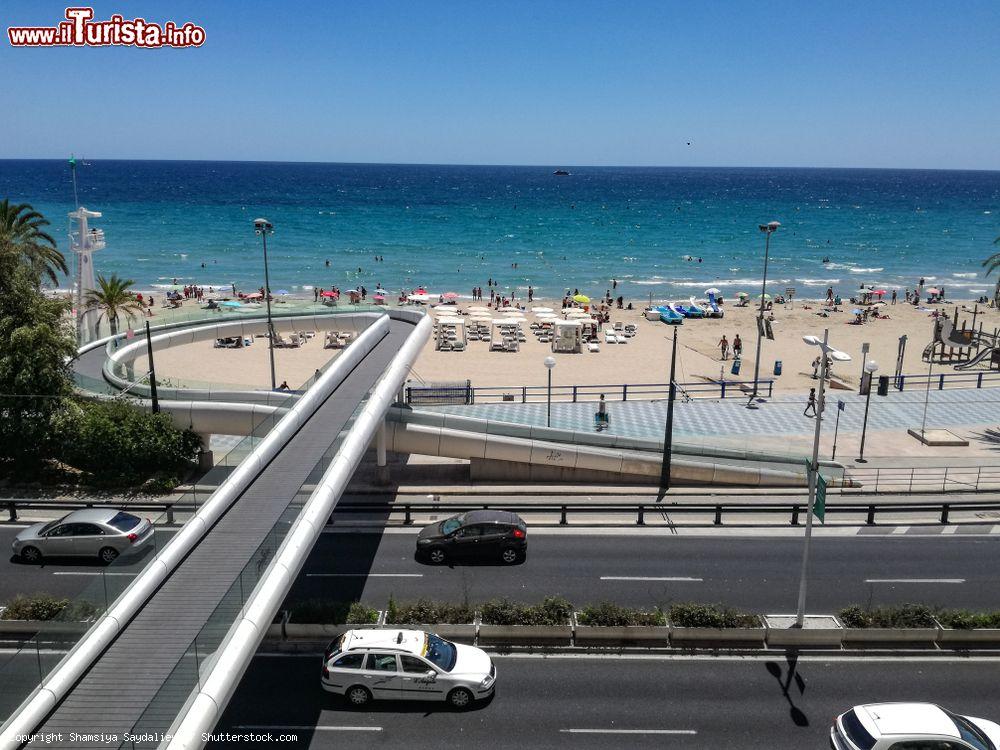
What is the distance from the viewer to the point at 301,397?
69.7 ft

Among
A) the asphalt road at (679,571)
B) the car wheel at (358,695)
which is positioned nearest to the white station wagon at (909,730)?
the asphalt road at (679,571)

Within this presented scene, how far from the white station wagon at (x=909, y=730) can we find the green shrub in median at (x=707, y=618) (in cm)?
355

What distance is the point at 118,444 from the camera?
87.0 ft

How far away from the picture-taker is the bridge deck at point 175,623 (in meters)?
10.6

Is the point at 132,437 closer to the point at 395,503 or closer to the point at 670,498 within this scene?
the point at 395,503

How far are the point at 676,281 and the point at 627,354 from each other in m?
38.7

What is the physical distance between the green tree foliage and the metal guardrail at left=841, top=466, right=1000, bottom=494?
72.8ft

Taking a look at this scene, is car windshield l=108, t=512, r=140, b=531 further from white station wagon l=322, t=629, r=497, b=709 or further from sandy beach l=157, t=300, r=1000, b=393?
sandy beach l=157, t=300, r=1000, b=393

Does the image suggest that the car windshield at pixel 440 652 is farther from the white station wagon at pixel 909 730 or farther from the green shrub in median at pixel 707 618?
the white station wagon at pixel 909 730

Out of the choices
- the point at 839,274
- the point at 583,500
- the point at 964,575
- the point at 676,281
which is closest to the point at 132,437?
the point at 583,500

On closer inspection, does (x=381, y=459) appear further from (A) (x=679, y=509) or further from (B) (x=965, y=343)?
(B) (x=965, y=343)

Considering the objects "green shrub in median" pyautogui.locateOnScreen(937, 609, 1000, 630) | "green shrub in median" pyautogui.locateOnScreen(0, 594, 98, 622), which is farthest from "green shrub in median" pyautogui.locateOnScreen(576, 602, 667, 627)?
"green shrub in median" pyautogui.locateOnScreen(0, 594, 98, 622)

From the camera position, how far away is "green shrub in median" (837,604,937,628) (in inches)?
701

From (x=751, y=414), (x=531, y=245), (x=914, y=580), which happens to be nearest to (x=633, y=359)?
(x=751, y=414)
